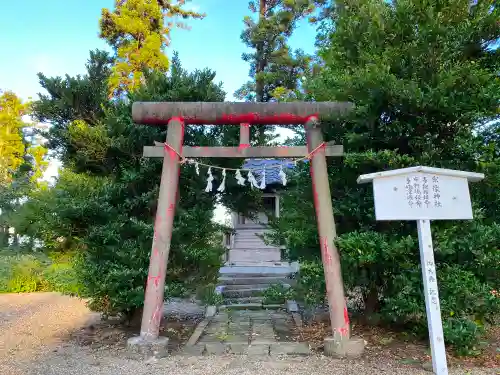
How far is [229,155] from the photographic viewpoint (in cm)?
517

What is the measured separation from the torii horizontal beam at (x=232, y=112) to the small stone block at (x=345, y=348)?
2.97 meters

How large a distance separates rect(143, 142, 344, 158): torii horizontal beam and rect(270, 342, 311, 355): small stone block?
260cm

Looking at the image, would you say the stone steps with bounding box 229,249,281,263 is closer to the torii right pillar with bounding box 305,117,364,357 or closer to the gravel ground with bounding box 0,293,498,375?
the gravel ground with bounding box 0,293,498,375

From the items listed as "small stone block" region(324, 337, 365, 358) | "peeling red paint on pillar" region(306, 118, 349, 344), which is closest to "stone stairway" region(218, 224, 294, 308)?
"peeling red paint on pillar" region(306, 118, 349, 344)

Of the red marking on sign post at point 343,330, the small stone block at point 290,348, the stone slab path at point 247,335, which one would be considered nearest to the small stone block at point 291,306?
the stone slab path at point 247,335

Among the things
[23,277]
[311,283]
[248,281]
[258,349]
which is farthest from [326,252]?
[23,277]

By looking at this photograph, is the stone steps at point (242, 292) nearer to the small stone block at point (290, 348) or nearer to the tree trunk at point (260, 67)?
the small stone block at point (290, 348)

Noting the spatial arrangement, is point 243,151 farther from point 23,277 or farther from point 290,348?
point 23,277

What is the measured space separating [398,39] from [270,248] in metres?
8.67

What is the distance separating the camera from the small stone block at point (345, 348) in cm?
448

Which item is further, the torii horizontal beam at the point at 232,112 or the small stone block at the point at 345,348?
the torii horizontal beam at the point at 232,112

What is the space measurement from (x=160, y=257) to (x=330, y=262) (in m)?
2.24

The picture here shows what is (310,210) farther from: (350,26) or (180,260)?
(350,26)

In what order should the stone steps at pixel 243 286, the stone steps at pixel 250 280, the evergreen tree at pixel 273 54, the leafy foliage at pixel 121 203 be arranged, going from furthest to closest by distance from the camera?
the evergreen tree at pixel 273 54 < the stone steps at pixel 250 280 < the stone steps at pixel 243 286 < the leafy foliage at pixel 121 203
